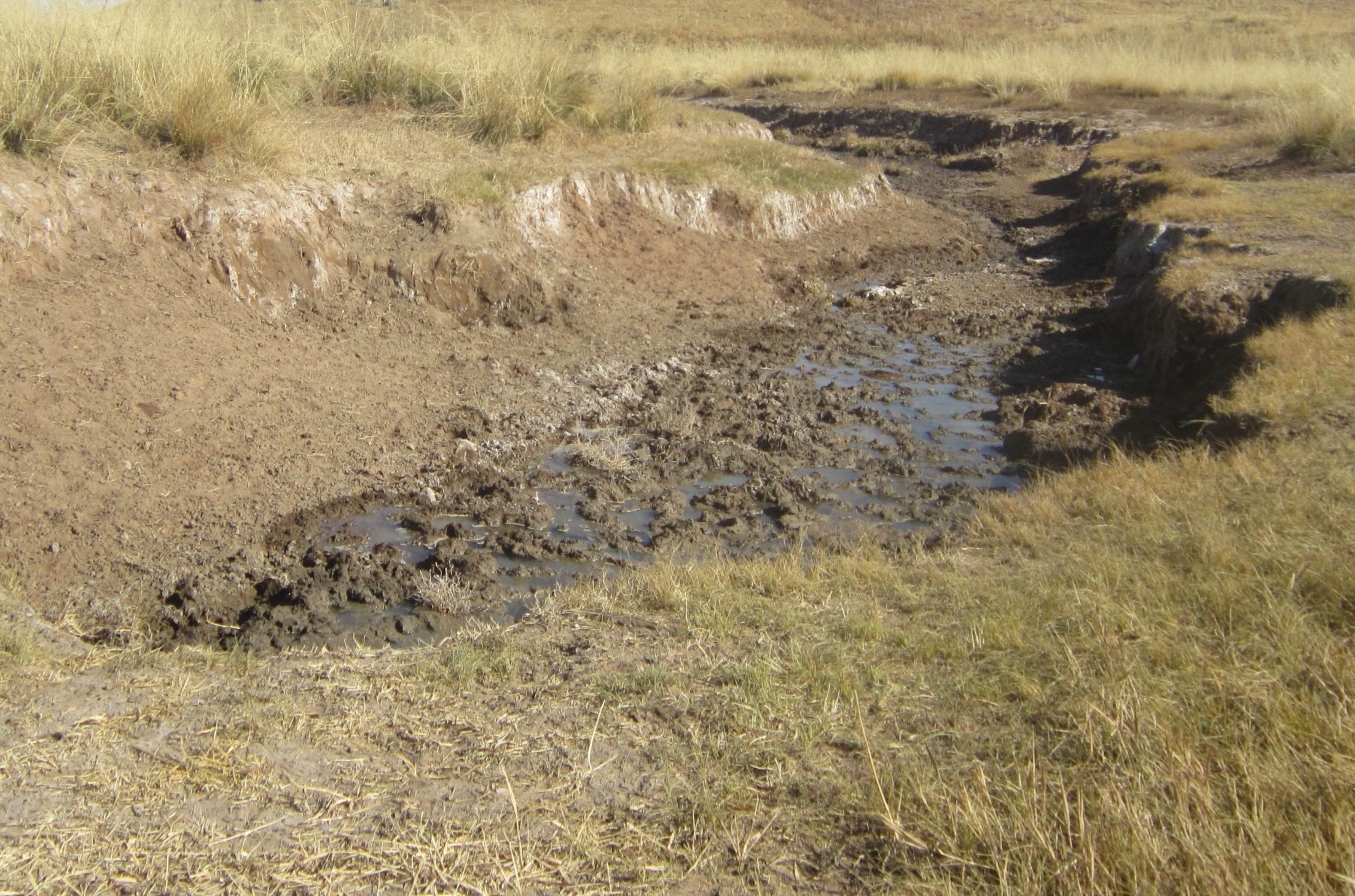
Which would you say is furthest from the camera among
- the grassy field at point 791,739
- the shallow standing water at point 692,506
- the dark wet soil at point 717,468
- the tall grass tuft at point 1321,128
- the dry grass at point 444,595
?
the tall grass tuft at point 1321,128

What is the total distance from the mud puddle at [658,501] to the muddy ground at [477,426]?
0.08 ft

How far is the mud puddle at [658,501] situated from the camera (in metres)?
5.94

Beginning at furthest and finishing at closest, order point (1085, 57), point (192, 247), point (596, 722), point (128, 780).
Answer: point (1085, 57)
point (192, 247)
point (596, 722)
point (128, 780)

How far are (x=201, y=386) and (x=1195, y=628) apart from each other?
6.14 metres

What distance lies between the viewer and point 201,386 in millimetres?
7574

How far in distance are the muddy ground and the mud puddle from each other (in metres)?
0.02

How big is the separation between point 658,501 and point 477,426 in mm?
1656

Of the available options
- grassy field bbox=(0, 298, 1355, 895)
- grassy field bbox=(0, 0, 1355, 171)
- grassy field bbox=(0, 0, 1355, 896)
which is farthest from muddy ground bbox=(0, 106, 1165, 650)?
grassy field bbox=(0, 0, 1355, 171)

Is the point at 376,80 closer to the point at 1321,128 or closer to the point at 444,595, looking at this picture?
the point at 444,595

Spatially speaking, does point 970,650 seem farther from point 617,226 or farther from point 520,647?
point 617,226

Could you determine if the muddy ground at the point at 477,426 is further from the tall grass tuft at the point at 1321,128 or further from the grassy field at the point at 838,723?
the tall grass tuft at the point at 1321,128

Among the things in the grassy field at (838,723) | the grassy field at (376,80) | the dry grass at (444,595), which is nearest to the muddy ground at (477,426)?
the dry grass at (444,595)

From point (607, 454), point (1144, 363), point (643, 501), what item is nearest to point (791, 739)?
point (643, 501)

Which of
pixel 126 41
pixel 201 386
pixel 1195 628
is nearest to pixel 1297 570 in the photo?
pixel 1195 628
